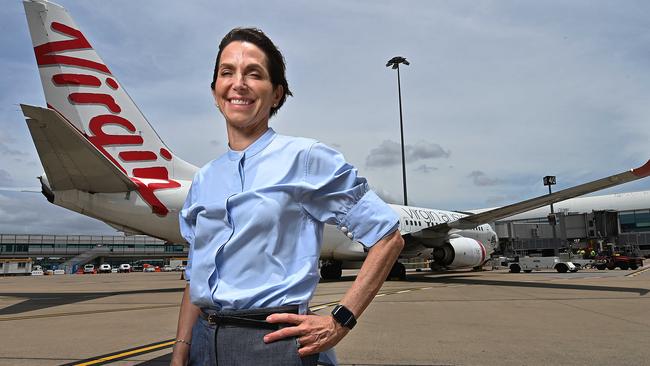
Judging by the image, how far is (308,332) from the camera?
1.54 meters

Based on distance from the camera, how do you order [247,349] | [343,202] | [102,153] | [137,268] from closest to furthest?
1. [247,349]
2. [343,202]
3. [102,153]
4. [137,268]

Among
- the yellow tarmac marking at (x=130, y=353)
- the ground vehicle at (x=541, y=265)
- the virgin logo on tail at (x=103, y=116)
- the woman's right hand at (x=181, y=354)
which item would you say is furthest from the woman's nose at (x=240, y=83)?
the ground vehicle at (x=541, y=265)

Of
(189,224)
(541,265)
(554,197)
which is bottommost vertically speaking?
(541,265)

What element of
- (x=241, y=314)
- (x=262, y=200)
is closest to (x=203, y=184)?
(x=262, y=200)

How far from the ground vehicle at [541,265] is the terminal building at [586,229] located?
590 inches

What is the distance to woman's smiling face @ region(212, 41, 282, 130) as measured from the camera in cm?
185

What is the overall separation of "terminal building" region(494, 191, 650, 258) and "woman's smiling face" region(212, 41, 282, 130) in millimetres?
47747

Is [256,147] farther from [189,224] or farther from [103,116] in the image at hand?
[103,116]

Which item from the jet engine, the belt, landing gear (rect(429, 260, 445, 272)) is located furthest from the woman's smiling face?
landing gear (rect(429, 260, 445, 272))

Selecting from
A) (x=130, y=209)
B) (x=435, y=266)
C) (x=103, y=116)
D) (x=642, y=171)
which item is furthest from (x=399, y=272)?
(x=103, y=116)

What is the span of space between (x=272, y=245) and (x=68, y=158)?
35.6 ft

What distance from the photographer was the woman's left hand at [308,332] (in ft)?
4.98

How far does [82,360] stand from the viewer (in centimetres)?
516

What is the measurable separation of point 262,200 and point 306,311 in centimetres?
43
